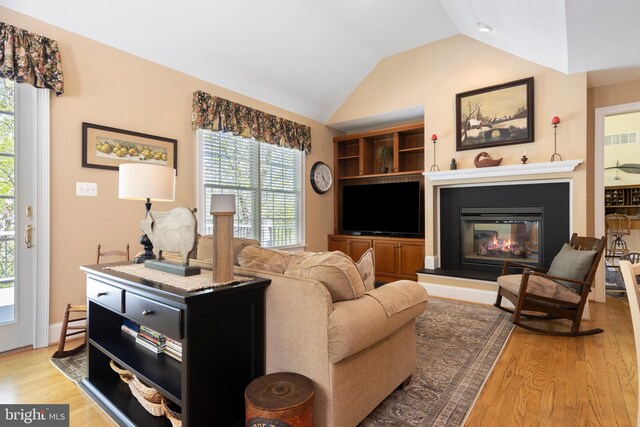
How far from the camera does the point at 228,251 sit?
5.28 ft

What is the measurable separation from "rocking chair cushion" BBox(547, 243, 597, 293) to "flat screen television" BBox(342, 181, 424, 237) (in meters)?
2.01

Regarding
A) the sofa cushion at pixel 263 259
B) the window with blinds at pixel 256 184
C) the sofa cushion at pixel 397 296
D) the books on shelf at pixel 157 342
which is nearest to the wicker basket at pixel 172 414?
the books on shelf at pixel 157 342

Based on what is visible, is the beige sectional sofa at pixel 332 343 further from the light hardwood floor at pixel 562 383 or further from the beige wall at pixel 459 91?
the beige wall at pixel 459 91

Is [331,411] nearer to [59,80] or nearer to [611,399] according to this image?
[611,399]

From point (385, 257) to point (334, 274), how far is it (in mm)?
3800

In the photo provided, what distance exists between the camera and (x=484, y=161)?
4.12m

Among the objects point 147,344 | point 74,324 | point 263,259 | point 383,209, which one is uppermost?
point 383,209

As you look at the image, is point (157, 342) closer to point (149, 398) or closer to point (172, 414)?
point (149, 398)

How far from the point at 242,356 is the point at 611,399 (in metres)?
2.21

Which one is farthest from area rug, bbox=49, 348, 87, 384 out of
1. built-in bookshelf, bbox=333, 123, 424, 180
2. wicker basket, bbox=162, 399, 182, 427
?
built-in bookshelf, bbox=333, 123, 424, 180

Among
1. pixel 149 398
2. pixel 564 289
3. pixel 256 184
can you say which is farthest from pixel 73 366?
pixel 564 289

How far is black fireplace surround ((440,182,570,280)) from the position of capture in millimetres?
3936

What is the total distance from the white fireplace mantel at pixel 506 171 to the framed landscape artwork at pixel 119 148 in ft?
11.2

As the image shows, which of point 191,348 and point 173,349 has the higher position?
point 191,348
